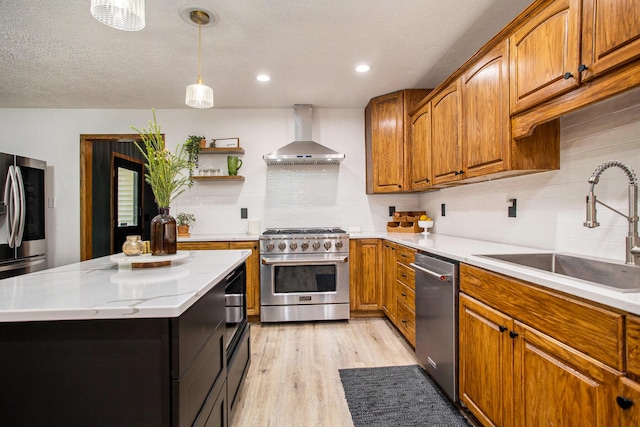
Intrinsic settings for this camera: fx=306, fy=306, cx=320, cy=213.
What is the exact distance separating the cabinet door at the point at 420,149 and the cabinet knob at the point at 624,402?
2.11m

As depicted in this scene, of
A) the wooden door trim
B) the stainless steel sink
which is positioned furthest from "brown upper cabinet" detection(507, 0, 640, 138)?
the wooden door trim

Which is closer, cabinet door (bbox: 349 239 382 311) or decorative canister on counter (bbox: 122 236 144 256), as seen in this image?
decorative canister on counter (bbox: 122 236 144 256)

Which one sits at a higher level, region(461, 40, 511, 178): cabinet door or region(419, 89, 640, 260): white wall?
region(461, 40, 511, 178): cabinet door

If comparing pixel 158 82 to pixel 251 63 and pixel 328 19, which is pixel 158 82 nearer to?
pixel 251 63

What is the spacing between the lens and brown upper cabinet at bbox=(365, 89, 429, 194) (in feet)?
10.5

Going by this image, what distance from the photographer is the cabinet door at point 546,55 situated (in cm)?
130

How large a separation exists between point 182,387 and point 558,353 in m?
1.24

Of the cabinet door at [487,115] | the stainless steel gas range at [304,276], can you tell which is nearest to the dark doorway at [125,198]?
the stainless steel gas range at [304,276]

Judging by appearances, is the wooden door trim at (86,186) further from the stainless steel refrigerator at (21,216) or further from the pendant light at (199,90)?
the pendant light at (199,90)

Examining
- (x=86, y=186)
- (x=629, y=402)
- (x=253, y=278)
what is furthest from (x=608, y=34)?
(x=86, y=186)

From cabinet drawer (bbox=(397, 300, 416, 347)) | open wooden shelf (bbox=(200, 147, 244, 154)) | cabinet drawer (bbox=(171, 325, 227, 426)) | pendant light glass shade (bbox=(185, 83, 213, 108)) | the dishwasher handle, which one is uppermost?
pendant light glass shade (bbox=(185, 83, 213, 108))

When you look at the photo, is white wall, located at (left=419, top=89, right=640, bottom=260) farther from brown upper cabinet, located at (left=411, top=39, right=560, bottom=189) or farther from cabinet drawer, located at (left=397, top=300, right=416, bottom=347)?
cabinet drawer, located at (left=397, top=300, right=416, bottom=347)

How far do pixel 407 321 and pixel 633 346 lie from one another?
1.80m

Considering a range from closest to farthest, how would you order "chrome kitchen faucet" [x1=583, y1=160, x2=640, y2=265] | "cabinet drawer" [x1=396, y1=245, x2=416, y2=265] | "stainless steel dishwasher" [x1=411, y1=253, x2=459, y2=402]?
1. "chrome kitchen faucet" [x1=583, y1=160, x2=640, y2=265]
2. "stainless steel dishwasher" [x1=411, y1=253, x2=459, y2=402]
3. "cabinet drawer" [x1=396, y1=245, x2=416, y2=265]
